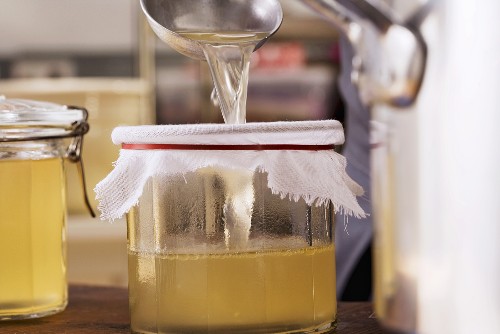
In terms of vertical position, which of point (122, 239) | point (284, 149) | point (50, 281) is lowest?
point (122, 239)

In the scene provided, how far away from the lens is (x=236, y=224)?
1.69 feet

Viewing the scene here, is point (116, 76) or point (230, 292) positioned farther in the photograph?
point (116, 76)

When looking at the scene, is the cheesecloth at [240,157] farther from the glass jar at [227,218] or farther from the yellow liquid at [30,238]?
the yellow liquid at [30,238]

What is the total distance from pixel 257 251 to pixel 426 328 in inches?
4.9

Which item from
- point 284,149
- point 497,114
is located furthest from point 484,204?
point 284,149

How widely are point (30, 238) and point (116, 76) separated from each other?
2303 mm

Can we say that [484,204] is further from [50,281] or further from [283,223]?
[50,281]

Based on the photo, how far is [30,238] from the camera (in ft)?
2.12

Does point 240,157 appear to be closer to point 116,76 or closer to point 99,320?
point 99,320

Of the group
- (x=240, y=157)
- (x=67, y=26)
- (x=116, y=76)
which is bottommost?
(x=240, y=157)

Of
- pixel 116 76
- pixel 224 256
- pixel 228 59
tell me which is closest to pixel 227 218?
pixel 224 256

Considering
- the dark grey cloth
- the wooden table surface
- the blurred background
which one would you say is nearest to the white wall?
the blurred background

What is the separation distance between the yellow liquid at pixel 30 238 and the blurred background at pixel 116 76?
1743 millimetres

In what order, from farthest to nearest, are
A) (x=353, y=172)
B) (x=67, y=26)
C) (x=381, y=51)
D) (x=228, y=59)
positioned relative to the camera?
(x=67, y=26) → (x=353, y=172) → (x=228, y=59) → (x=381, y=51)
